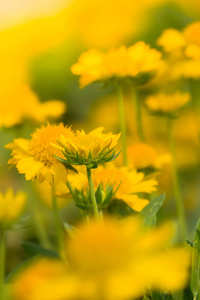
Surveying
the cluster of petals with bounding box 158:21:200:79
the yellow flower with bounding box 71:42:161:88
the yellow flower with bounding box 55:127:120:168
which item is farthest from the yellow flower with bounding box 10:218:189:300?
the cluster of petals with bounding box 158:21:200:79

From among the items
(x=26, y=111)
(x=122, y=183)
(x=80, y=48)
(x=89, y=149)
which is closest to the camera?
(x=89, y=149)

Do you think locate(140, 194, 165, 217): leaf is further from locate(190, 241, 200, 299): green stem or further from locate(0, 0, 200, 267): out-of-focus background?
locate(0, 0, 200, 267): out-of-focus background

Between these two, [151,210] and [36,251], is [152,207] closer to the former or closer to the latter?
[151,210]

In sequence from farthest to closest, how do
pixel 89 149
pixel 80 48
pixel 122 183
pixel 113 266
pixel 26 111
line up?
1. pixel 80 48
2. pixel 26 111
3. pixel 122 183
4. pixel 89 149
5. pixel 113 266

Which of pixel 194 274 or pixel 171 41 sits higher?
pixel 171 41

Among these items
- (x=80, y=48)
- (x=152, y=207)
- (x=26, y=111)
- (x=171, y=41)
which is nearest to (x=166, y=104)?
(x=171, y=41)

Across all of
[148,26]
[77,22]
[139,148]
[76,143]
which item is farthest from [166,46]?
[77,22]

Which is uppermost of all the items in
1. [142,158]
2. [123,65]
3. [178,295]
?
[123,65]

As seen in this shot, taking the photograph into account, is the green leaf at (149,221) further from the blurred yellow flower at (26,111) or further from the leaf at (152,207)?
the blurred yellow flower at (26,111)
